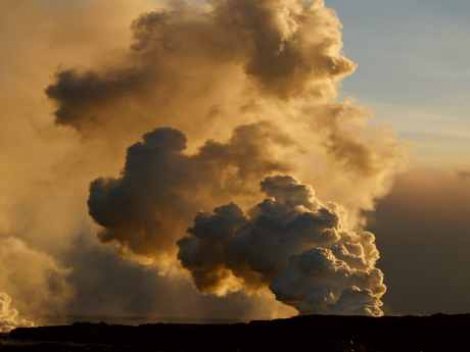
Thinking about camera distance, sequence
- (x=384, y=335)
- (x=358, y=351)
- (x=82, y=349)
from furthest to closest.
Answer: (x=384, y=335), (x=82, y=349), (x=358, y=351)

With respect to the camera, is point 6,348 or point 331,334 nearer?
point 6,348

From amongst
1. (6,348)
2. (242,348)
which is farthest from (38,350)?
(242,348)

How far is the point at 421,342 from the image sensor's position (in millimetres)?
189625

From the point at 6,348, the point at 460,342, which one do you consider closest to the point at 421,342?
the point at 460,342

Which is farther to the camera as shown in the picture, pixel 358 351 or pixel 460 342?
pixel 460 342

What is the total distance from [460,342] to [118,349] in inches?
2797

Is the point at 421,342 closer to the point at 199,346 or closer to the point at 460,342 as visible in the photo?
the point at 460,342

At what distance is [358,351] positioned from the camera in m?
170

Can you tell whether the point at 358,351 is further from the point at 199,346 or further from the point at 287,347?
the point at 199,346

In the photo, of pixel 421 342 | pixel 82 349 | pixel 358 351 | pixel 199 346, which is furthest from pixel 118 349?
pixel 421 342

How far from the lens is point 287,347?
188m

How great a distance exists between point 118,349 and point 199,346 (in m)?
19.7

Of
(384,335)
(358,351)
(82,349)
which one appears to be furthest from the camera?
(384,335)

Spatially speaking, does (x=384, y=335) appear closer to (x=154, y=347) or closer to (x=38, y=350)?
(x=154, y=347)
